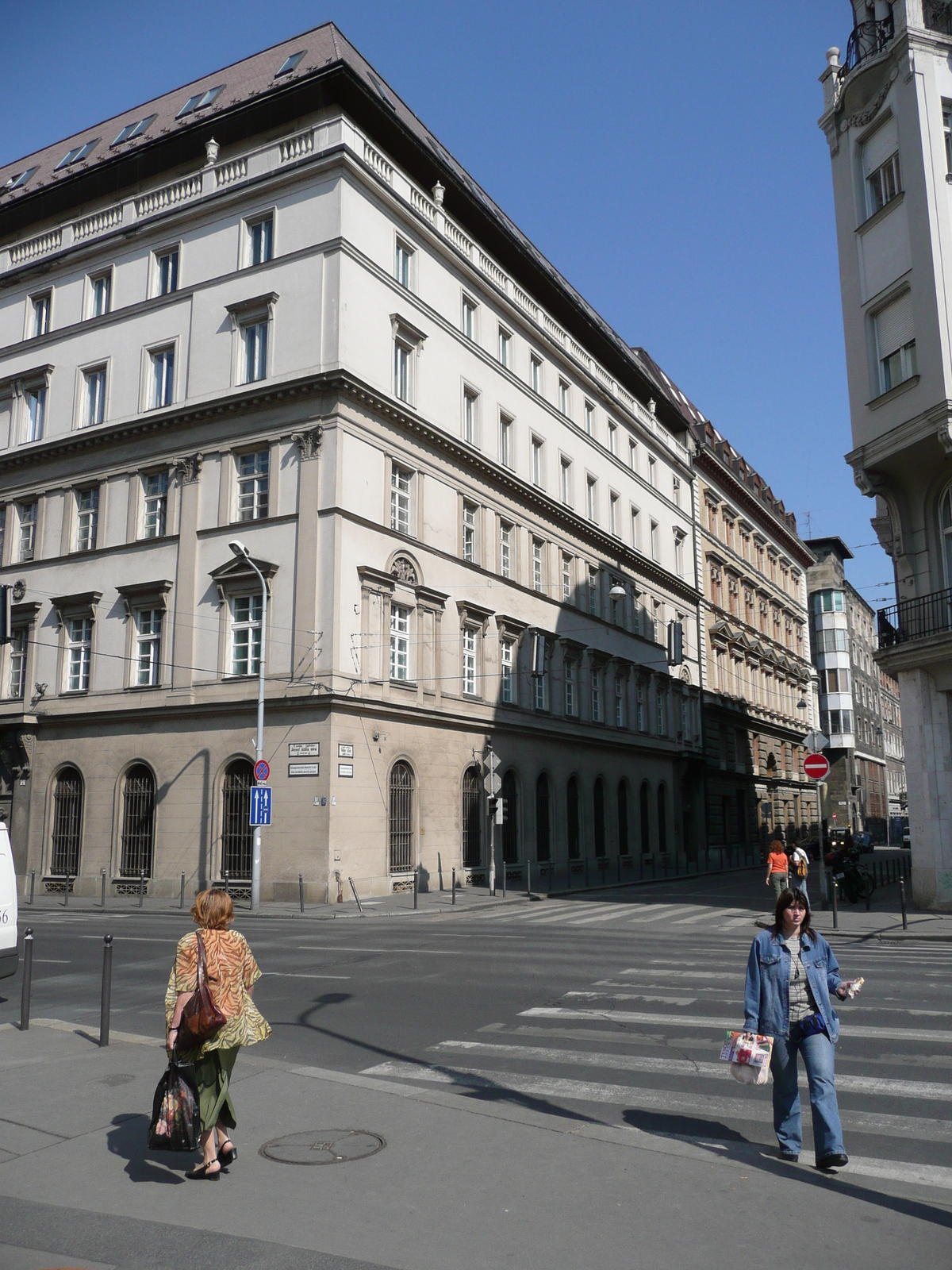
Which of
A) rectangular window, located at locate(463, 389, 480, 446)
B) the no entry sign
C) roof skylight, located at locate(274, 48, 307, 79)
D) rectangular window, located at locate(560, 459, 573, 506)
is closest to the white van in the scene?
the no entry sign

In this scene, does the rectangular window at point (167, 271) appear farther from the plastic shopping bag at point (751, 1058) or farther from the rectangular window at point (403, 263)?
the plastic shopping bag at point (751, 1058)

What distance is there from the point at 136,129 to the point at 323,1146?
1608 inches

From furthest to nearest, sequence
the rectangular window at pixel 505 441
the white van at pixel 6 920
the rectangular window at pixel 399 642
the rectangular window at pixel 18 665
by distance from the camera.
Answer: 1. the rectangular window at pixel 505 441
2. the rectangular window at pixel 18 665
3. the rectangular window at pixel 399 642
4. the white van at pixel 6 920

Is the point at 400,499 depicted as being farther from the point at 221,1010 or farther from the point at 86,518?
the point at 221,1010

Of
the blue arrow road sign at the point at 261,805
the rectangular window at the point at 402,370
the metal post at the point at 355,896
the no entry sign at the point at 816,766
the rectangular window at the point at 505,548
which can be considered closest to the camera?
the no entry sign at the point at 816,766

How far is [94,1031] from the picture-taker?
398 inches

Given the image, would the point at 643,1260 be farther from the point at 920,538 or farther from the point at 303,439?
the point at 303,439

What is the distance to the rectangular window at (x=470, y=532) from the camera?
36844 millimetres

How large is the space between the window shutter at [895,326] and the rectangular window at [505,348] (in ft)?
57.4

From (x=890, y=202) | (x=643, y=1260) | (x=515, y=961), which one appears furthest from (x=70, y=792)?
(x=643, y=1260)

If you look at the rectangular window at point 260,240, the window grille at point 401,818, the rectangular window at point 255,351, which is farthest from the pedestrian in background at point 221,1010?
the rectangular window at point 260,240

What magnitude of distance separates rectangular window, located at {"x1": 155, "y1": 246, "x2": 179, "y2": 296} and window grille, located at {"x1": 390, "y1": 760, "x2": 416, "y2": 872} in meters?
17.3

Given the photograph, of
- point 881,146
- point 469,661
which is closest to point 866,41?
point 881,146

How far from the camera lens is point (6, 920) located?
11938 millimetres
